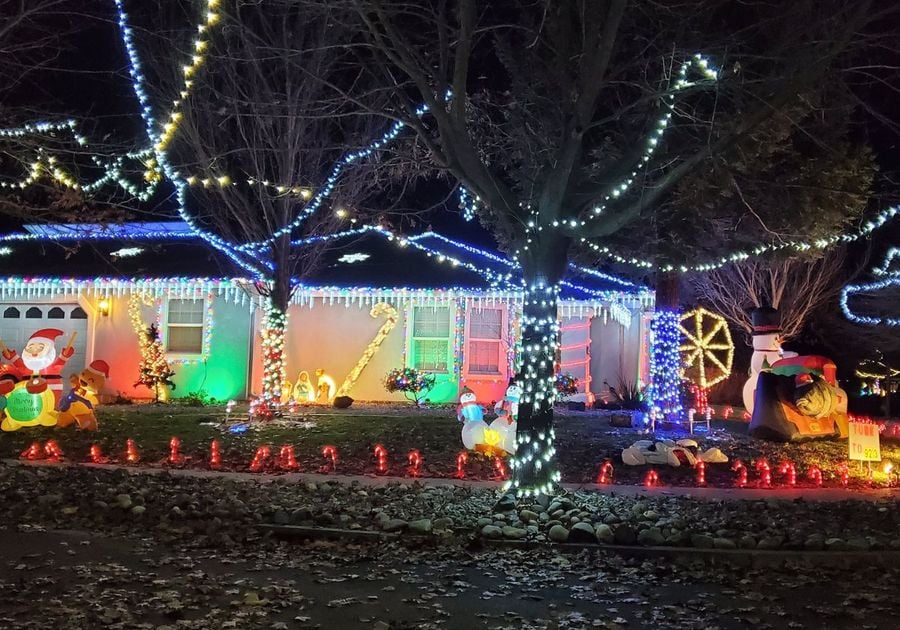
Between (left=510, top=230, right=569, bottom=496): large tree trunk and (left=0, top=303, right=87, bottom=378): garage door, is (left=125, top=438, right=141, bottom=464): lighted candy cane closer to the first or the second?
(left=510, top=230, right=569, bottom=496): large tree trunk

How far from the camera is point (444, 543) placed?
22.3 feet

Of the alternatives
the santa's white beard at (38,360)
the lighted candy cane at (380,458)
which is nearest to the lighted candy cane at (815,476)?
the lighted candy cane at (380,458)

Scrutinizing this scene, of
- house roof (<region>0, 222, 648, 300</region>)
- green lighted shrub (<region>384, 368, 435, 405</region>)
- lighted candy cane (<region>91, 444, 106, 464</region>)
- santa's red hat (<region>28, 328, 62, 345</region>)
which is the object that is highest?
house roof (<region>0, 222, 648, 300</region>)

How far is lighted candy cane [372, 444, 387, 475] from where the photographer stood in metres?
10.3

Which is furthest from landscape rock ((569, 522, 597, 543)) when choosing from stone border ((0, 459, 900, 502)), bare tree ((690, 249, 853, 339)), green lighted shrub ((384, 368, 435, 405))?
bare tree ((690, 249, 853, 339))

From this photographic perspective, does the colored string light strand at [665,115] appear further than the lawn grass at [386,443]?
No

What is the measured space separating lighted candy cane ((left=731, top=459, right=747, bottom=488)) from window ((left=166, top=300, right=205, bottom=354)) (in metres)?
13.1

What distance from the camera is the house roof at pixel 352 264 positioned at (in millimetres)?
17820

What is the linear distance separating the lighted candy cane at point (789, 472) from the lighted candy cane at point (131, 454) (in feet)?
29.4

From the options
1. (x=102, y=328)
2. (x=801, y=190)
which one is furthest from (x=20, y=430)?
(x=801, y=190)

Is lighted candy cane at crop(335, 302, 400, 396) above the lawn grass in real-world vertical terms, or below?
above

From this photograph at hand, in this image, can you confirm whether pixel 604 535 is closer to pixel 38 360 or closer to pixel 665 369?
pixel 665 369

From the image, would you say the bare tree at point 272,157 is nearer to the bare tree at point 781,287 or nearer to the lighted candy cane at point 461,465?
the lighted candy cane at point 461,465

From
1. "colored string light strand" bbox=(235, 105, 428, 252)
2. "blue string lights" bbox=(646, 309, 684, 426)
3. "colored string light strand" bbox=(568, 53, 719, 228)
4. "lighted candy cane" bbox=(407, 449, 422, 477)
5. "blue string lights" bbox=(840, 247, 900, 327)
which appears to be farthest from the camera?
"blue string lights" bbox=(840, 247, 900, 327)
